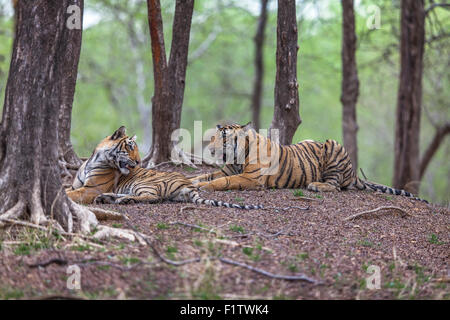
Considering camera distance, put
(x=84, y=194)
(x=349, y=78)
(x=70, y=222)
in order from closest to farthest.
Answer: (x=70, y=222), (x=84, y=194), (x=349, y=78)

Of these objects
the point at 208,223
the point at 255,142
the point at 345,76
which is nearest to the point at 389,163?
the point at 345,76

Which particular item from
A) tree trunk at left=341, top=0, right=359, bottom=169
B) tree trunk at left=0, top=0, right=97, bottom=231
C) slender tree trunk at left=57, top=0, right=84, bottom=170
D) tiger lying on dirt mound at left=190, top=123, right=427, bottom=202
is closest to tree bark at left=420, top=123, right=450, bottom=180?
tree trunk at left=341, top=0, right=359, bottom=169

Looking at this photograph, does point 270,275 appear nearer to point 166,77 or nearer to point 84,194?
point 84,194

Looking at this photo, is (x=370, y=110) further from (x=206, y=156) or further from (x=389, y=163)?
(x=206, y=156)

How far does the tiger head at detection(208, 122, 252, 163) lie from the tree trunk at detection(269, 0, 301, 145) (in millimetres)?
1116

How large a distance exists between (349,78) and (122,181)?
733 centimetres

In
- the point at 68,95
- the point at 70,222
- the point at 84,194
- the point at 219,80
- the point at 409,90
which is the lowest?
the point at 70,222

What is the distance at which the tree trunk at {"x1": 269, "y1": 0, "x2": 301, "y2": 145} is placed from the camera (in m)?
8.62

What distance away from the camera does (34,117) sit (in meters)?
4.77

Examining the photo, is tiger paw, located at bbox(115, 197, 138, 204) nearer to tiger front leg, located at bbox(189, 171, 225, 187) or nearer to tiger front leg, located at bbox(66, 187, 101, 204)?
tiger front leg, located at bbox(66, 187, 101, 204)

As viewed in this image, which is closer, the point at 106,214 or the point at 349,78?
the point at 106,214

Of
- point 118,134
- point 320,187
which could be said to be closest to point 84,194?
point 118,134

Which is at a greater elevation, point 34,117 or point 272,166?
point 34,117

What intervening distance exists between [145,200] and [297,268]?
8.74ft
